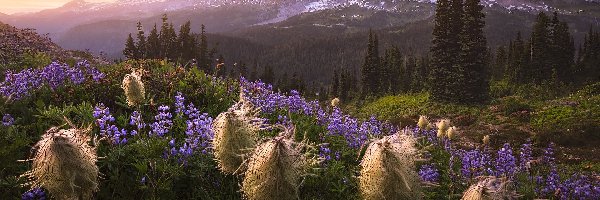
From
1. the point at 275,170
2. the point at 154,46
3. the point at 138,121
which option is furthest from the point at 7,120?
the point at 154,46

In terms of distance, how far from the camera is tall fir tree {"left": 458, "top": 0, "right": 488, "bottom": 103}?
1873 inches

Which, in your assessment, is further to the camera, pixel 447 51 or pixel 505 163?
pixel 447 51

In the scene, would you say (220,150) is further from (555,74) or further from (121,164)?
(555,74)

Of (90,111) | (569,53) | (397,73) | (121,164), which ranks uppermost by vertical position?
(90,111)

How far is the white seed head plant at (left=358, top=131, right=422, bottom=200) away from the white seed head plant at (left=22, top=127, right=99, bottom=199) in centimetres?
213

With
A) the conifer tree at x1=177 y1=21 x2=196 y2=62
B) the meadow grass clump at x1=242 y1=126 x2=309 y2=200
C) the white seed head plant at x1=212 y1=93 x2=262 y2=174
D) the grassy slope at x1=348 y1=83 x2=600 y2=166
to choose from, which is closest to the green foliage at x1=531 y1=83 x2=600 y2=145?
the grassy slope at x1=348 y1=83 x2=600 y2=166

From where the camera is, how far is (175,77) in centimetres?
920

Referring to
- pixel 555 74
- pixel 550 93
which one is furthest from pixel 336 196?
pixel 555 74

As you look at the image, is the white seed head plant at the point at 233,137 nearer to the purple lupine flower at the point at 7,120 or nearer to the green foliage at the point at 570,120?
the purple lupine flower at the point at 7,120

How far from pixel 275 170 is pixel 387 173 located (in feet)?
2.75

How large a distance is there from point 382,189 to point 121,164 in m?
3.74

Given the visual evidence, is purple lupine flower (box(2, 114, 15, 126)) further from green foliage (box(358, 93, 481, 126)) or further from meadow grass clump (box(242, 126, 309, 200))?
green foliage (box(358, 93, 481, 126))

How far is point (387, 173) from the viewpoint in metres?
3.31

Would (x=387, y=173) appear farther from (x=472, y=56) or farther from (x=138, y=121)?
(x=472, y=56)
